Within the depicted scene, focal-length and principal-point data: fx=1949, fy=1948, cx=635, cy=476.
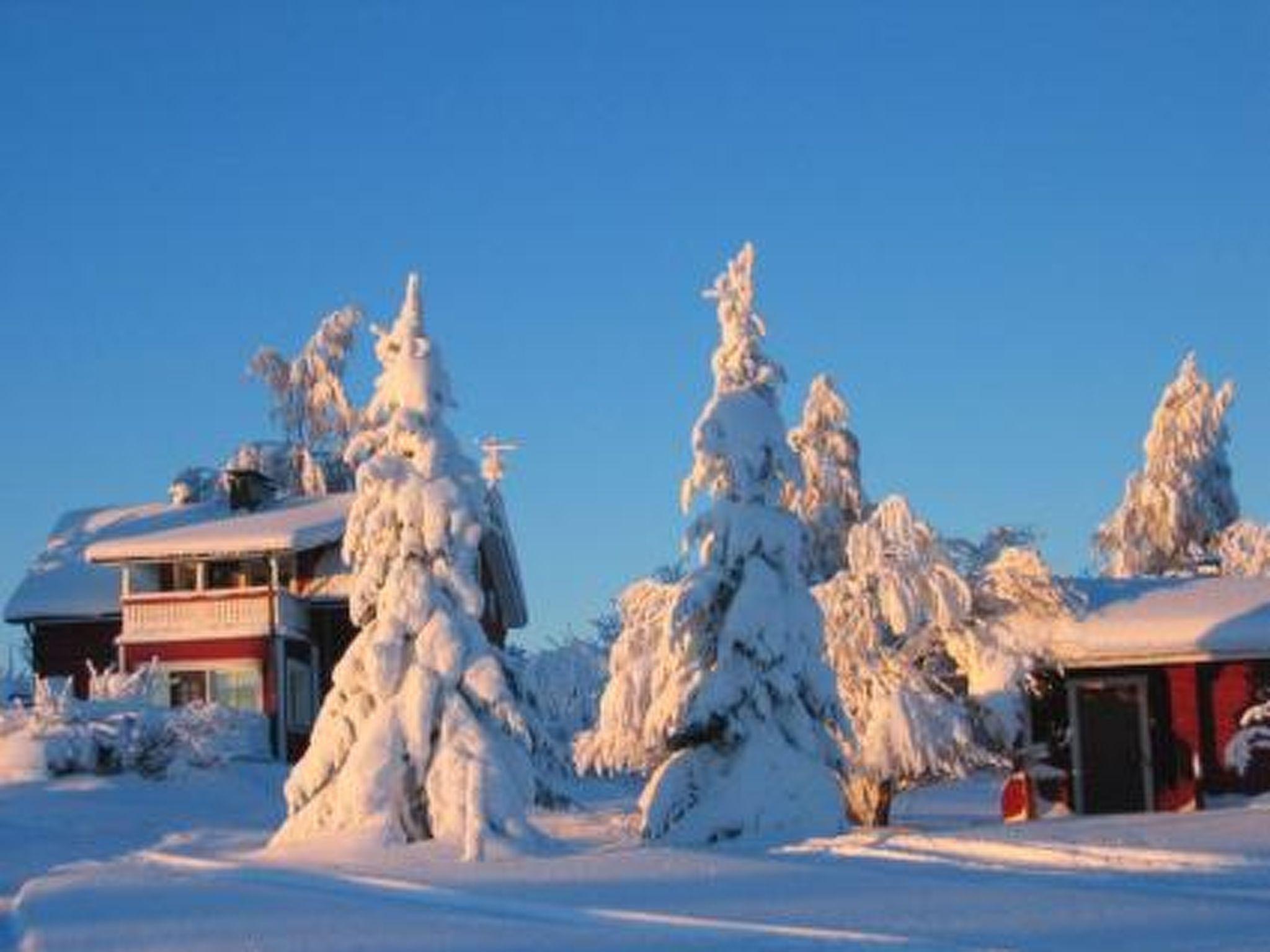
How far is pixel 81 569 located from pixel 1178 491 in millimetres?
36213

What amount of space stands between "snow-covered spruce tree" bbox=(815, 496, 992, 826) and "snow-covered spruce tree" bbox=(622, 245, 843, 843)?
207 centimetres

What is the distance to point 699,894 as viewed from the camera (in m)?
Answer: 15.7

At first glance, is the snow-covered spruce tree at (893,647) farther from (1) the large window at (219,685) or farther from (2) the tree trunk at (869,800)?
(1) the large window at (219,685)

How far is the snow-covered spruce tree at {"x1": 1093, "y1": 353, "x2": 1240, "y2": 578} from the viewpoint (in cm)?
6588

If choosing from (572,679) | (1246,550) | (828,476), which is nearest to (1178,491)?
(1246,550)

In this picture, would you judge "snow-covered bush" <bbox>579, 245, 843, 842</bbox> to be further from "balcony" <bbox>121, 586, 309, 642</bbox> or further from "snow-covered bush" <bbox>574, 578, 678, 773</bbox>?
"balcony" <bbox>121, 586, 309, 642</bbox>

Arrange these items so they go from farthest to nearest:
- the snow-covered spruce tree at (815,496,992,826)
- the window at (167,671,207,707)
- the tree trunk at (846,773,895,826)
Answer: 1. the window at (167,671,207,707)
2. the tree trunk at (846,773,895,826)
3. the snow-covered spruce tree at (815,496,992,826)

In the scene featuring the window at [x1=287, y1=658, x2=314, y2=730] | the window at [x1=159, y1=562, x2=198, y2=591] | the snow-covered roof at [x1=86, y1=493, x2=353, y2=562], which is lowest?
the window at [x1=287, y1=658, x2=314, y2=730]

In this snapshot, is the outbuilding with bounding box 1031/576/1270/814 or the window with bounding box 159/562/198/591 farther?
the window with bounding box 159/562/198/591

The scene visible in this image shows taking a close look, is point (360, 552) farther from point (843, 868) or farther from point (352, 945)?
point (352, 945)

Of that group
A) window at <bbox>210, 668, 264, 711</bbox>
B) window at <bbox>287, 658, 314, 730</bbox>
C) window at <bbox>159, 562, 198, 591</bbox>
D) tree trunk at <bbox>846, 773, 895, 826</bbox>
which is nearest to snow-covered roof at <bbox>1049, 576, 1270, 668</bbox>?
tree trunk at <bbox>846, 773, 895, 826</bbox>

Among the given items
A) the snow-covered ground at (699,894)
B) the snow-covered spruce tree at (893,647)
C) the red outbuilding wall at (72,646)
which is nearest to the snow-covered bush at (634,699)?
the snow-covered ground at (699,894)

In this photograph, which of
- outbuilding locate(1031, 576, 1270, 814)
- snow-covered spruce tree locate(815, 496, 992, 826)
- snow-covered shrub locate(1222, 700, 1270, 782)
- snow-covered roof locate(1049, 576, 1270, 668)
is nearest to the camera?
snow-covered shrub locate(1222, 700, 1270, 782)

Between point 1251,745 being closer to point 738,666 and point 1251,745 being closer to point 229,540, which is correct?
point 738,666
